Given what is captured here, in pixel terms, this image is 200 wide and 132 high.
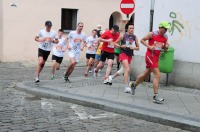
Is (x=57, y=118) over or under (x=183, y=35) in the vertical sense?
under

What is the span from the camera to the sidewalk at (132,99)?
7.50 meters

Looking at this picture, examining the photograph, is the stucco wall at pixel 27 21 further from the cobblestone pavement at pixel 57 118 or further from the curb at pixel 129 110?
the cobblestone pavement at pixel 57 118

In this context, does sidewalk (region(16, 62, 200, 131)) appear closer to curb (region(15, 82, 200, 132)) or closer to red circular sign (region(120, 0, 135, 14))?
curb (region(15, 82, 200, 132))

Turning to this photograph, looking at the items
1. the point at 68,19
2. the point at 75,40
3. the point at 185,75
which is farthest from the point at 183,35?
the point at 68,19

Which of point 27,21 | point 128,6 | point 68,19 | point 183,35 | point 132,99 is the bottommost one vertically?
point 132,99

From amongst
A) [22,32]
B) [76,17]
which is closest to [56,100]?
[22,32]

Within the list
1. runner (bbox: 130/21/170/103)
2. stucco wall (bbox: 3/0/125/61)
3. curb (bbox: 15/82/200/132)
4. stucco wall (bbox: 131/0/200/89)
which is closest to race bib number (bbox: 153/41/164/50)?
runner (bbox: 130/21/170/103)

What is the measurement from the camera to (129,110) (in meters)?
7.93

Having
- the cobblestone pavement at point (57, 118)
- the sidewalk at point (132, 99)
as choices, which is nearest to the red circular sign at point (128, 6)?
the sidewalk at point (132, 99)

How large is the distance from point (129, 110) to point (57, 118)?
1.48m

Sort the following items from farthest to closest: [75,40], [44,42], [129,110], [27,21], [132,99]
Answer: [27,21] < [75,40] < [44,42] < [132,99] < [129,110]

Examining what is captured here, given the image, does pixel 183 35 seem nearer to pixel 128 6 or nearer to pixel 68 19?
pixel 128 6

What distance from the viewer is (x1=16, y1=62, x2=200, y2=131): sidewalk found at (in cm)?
750

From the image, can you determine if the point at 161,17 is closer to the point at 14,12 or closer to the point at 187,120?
the point at 187,120
